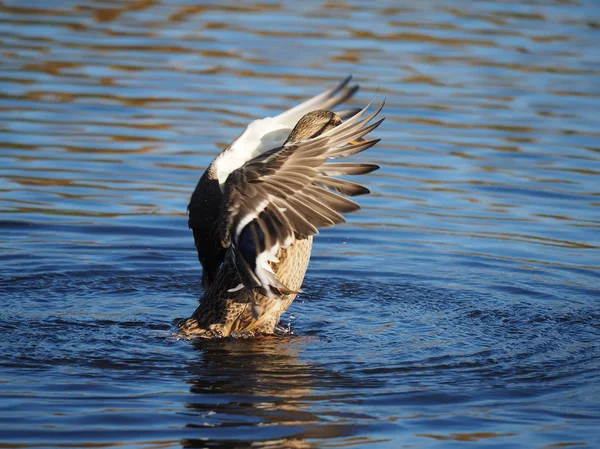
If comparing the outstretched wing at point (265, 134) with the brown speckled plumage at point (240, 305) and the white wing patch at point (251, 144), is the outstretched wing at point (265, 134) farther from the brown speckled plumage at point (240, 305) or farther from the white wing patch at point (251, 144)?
the brown speckled plumage at point (240, 305)

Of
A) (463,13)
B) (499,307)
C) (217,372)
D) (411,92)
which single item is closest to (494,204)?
(499,307)

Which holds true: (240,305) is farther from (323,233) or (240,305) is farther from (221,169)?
(323,233)

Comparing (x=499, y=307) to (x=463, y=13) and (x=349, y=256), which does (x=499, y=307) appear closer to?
(x=349, y=256)

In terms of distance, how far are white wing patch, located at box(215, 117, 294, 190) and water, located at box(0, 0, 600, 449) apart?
1.00 meters

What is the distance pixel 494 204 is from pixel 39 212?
372cm

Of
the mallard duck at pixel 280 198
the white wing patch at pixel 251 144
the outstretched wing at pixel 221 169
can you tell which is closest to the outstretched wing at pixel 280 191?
the mallard duck at pixel 280 198

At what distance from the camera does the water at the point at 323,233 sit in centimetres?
518

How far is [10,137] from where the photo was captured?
1067cm

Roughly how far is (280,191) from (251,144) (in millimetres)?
977

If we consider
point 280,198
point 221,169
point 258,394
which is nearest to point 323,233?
point 221,169

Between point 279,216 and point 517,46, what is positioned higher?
point 517,46

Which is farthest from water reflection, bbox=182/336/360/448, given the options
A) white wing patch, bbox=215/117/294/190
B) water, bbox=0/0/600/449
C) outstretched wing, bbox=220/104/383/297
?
white wing patch, bbox=215/117/294/190

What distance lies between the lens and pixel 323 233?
8.98m

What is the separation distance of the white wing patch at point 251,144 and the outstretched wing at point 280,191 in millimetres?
635
